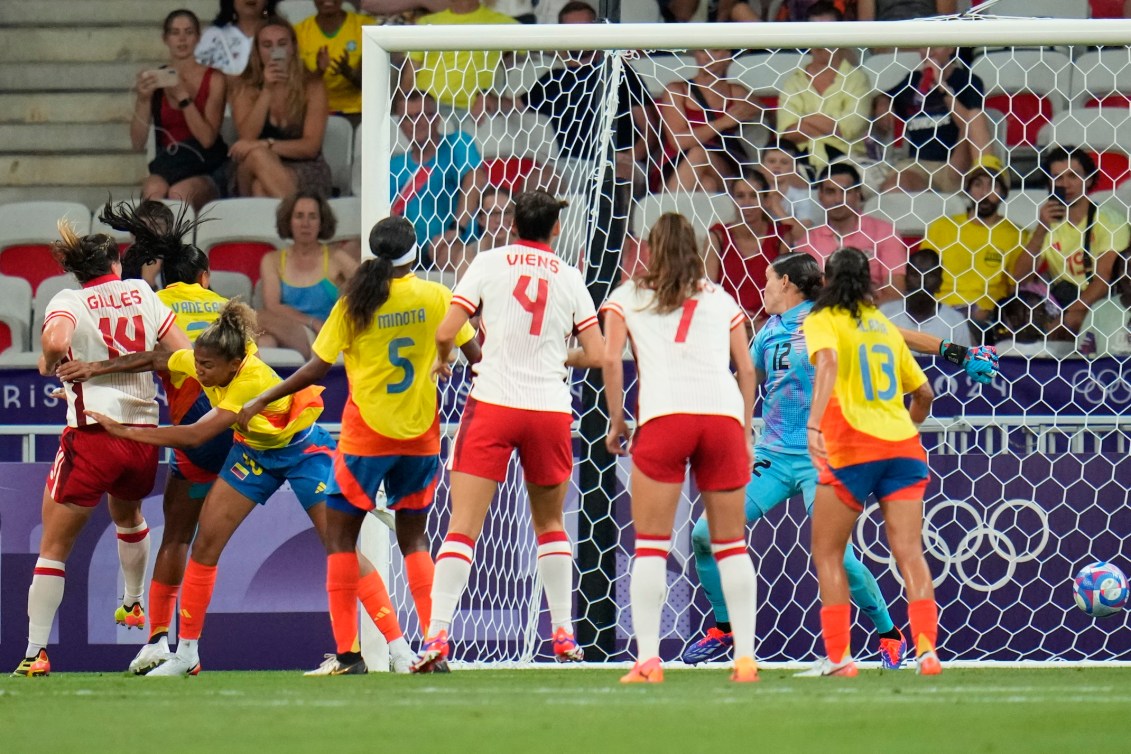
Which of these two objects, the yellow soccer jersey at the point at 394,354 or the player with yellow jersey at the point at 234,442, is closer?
the yellow soccer jersey at the point at 394,354

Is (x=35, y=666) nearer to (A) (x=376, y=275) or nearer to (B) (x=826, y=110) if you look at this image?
(A) (x=376, y=275)

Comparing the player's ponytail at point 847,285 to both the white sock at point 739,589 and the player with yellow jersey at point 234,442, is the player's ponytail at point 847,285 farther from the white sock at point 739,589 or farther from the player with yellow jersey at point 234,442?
the player with yellow jersey at point 234,442

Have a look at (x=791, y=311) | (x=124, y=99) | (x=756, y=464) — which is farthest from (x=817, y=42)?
(x=124, y=99)

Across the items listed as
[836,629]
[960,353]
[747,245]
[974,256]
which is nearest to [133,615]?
[836,629]

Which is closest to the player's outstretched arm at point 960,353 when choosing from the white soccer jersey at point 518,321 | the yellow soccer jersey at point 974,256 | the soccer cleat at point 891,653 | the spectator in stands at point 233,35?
the soccer cleat at point 891,653

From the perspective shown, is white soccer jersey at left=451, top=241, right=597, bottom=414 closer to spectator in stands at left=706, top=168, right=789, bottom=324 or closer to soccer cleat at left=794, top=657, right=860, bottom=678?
soccer cleat at left=794, top=657, right=860, bottom=678

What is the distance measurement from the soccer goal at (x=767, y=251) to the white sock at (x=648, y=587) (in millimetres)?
2379

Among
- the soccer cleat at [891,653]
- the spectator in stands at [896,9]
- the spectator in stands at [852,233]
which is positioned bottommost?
the soccer cleat at [891,653]

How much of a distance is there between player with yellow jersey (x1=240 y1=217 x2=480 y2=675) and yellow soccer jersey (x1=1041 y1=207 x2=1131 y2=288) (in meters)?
3.67

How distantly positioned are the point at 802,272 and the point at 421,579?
216 centimetres

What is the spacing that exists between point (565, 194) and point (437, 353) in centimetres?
250

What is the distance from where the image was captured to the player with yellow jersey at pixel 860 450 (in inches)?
233

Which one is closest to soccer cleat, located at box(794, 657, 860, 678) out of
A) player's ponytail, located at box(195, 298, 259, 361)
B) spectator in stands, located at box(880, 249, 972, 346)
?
player's ponytail, located at box(195, 298, 259, 361)

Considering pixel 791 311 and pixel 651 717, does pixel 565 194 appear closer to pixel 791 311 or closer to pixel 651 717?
pixel 791 311
